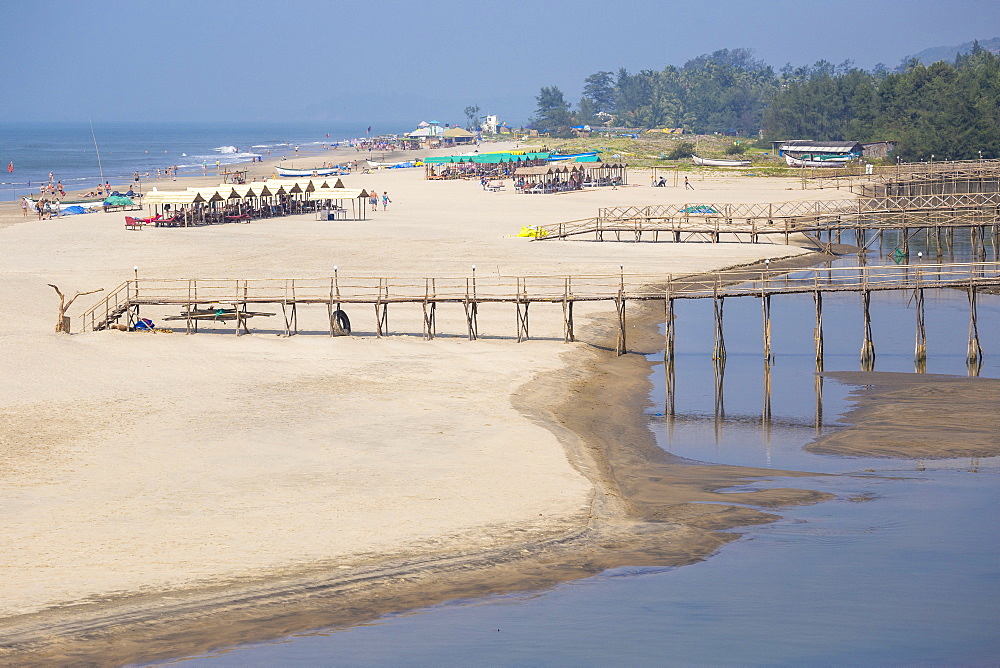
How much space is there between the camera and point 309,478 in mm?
21453

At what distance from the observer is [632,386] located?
31375mm

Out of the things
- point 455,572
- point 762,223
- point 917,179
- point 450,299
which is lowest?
point 455,572

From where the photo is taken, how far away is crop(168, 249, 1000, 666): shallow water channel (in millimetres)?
15484

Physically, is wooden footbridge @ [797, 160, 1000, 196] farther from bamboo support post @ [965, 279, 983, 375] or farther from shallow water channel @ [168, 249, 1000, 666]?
shallow water channel @ [168, 249, 1000, 666]

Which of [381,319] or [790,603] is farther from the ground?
[381,319]

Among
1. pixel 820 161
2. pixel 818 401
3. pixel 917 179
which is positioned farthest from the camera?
pixel 820 161

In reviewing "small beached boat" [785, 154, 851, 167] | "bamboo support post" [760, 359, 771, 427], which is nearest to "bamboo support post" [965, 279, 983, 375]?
"bamboo support post" [760, 359, 771, 427]

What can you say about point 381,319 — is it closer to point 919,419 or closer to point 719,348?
point 719,348

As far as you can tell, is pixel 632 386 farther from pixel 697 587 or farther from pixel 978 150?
pixel 978 150

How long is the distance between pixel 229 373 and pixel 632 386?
11.1 m

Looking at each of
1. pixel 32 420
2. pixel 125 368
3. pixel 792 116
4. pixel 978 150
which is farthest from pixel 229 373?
pixel 792 116

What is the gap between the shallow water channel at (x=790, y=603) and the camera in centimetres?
1548

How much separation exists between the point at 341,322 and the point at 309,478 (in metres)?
15.1

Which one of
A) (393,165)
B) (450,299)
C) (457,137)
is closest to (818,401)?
(450,299)
